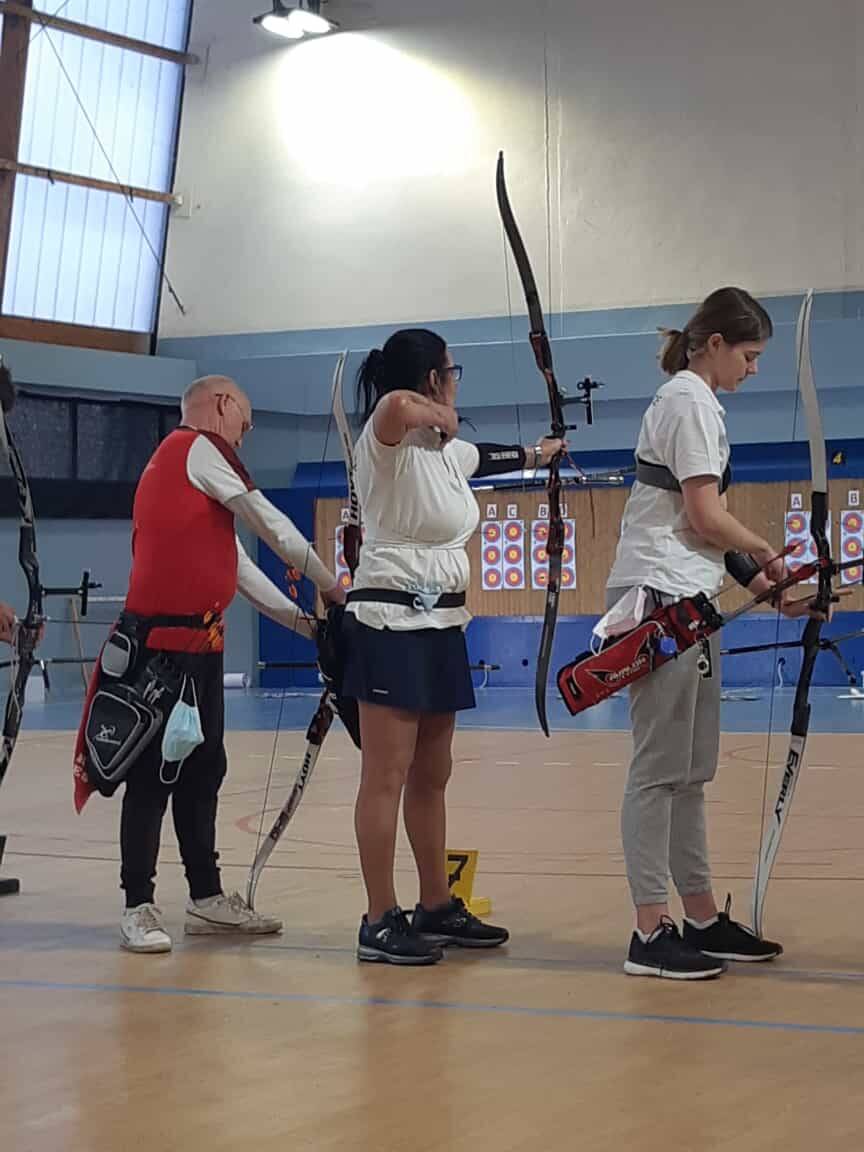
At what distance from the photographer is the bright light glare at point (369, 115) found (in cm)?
1347

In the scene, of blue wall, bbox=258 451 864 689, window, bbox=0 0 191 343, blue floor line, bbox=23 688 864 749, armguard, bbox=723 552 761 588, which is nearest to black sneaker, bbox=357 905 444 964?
armguard, bbox=723 552 761 588


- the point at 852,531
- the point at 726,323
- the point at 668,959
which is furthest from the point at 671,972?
the point at 852,531

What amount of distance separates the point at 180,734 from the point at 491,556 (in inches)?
380

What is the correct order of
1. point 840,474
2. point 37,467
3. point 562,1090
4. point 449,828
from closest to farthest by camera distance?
point 562,1090, point 449,828, point 840,474, point 37,467

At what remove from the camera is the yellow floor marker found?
3824 millimetres

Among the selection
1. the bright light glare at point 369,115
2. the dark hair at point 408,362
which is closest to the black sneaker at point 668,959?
the dark hair at point 408,362

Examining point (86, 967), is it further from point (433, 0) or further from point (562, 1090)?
point (433, 0)

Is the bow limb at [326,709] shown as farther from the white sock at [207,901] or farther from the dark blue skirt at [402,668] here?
the dark blue skirt at [402,668]

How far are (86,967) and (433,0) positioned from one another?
458 inches

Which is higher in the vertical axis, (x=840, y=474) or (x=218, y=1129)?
(x=840, y=474)

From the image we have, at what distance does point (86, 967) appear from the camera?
336 centimetres

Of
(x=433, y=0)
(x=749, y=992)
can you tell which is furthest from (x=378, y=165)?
(x=749, y=992)

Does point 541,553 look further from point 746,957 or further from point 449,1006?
point 449,1006

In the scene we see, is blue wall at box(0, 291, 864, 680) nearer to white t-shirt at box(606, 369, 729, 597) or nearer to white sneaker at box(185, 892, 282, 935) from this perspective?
white sneaker at box(185, 892, 282, 935)
